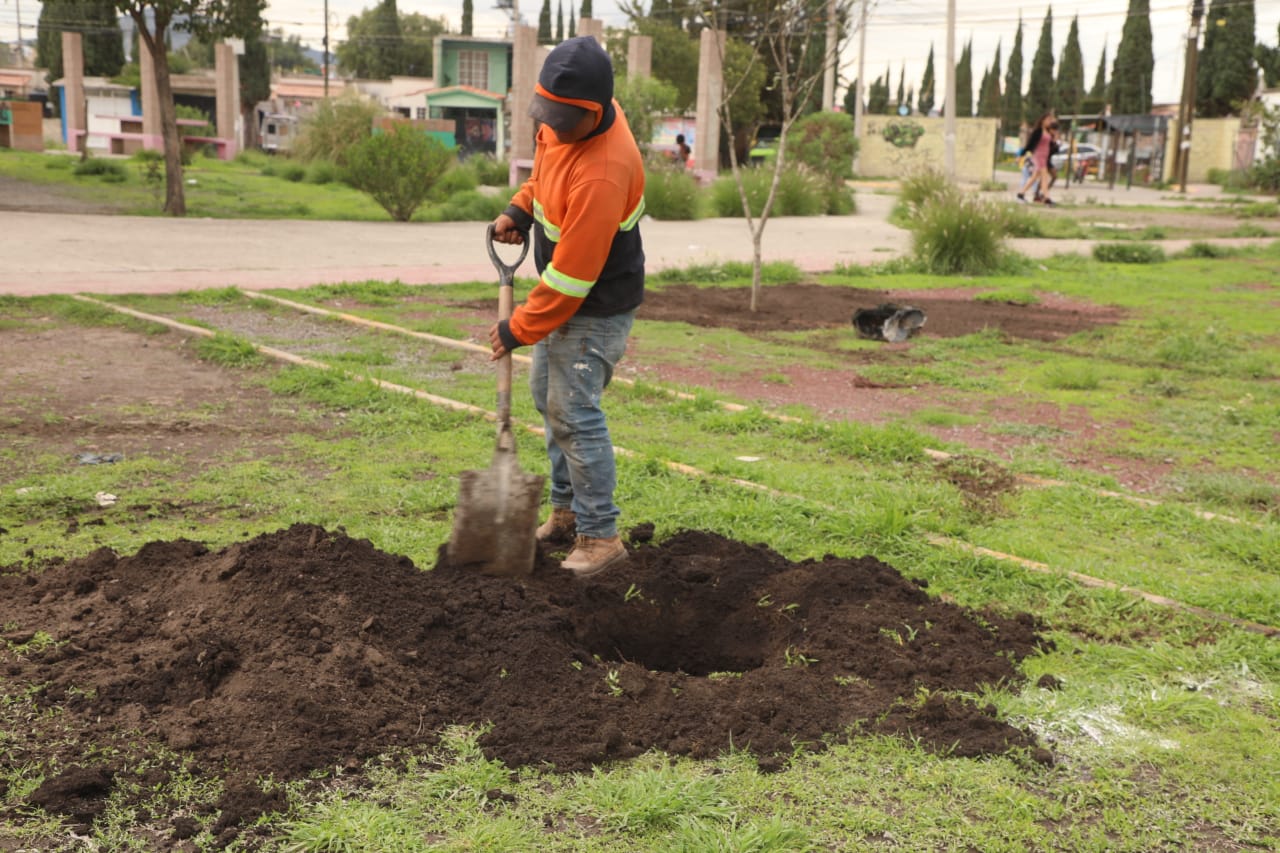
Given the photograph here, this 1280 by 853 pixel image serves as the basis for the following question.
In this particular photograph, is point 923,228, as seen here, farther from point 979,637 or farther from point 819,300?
point 979,637

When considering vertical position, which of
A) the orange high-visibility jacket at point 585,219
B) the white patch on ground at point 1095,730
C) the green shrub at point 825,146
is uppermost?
the green shrub at point 825,146

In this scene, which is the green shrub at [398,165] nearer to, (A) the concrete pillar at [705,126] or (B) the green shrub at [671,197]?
(B) the green shrub at [671,197]

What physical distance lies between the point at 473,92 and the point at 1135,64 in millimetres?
39440

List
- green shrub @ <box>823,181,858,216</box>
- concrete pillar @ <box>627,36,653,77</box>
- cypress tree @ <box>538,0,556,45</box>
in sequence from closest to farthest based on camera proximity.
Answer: green shrub @ <box>823,181,858,216</box> → concrete pillar @ <box>627,36,653,77</box> → cypress tree @ <box>538,0,556,45</box>

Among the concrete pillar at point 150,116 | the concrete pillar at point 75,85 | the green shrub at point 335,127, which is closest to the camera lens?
the green shrub at point 335,127

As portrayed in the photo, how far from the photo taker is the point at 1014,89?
80125 millimetres

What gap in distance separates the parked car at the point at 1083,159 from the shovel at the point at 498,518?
4800 centimetres

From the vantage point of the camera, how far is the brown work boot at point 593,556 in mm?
4297

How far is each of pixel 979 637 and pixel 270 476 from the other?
329 cm

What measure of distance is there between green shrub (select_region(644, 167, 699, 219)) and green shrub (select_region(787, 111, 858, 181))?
645cm

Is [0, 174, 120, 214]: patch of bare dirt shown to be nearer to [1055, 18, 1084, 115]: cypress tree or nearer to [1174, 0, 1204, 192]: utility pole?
[1174, 0, 1204, 192]: utility pole

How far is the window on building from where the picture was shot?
7462 centimetres

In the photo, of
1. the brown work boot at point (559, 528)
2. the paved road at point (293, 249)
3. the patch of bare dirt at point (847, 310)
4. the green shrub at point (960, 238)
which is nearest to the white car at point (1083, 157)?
the paved road at point (293, 249)

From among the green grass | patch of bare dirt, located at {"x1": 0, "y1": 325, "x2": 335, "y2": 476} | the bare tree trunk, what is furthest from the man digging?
the bare tree trunk
